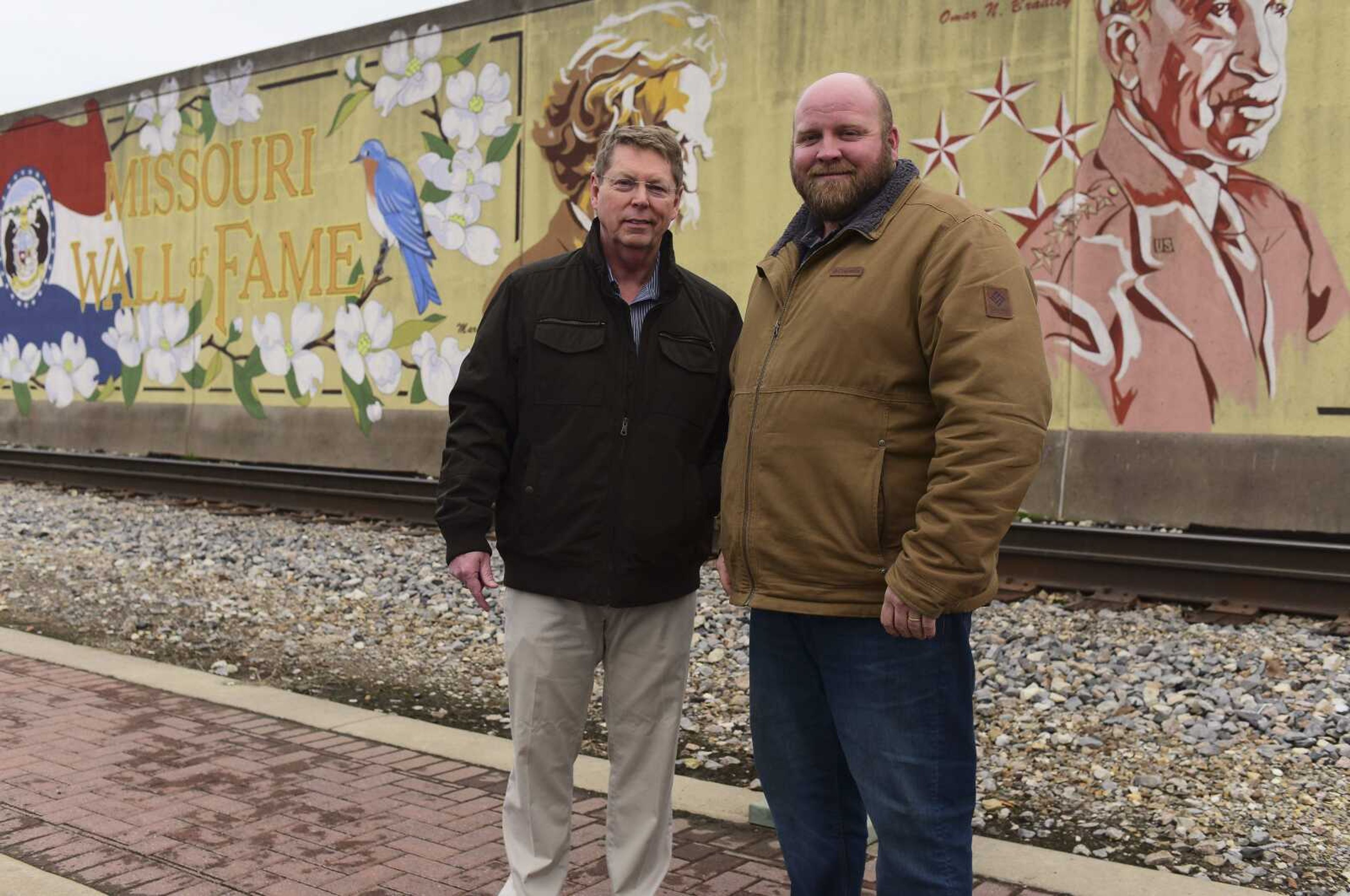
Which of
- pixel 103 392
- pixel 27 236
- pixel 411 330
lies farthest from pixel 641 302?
pixel 27 236

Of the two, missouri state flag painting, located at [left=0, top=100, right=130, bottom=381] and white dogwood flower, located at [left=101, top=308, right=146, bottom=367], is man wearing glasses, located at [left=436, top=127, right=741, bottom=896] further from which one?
missouri state flag painting, located at [left=0, top=100, right=130, bottom=381]

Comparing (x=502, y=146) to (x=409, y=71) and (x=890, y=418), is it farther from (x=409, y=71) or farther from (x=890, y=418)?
(x=890, y=418)

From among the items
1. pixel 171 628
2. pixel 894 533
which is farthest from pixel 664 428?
pixel 171 628

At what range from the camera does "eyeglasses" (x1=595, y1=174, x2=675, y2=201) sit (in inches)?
112

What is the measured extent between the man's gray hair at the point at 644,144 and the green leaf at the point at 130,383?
1386 cm

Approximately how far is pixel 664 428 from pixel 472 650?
3.59 meters

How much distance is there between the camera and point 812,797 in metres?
2.61

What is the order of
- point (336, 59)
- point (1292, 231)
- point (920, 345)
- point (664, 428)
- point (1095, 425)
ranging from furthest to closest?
point (336, 59) → point (1095, 425) → point (1292, 231) → point (664, 428) → point (920, 345)

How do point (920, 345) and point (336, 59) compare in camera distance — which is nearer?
point (920, 345)

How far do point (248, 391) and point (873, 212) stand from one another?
1252 cm

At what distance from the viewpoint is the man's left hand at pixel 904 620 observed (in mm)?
2285

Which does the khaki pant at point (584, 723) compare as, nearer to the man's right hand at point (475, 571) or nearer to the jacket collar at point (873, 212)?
the man's right hand at point (475, 571)

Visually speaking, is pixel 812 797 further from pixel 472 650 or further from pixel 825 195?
pixel 472 650

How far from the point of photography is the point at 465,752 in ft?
14.9
